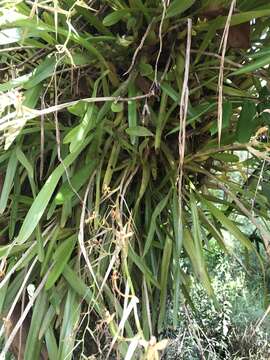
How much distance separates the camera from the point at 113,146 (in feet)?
1.52

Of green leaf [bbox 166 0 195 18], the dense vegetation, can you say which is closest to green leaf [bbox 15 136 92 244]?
the dense vegetation

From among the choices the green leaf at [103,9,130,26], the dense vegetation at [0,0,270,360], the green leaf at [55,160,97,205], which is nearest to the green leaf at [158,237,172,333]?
the dense vegetation at [0,0,270,360]

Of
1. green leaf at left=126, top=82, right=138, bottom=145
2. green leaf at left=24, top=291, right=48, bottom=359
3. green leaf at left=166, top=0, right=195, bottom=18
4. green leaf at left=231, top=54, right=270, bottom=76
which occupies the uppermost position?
green leaf at left=166, top=0, right=195, bottom=18

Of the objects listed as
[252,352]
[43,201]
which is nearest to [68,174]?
[43,201]

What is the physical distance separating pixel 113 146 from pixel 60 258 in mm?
115

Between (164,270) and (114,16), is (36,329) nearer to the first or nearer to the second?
(164,270)

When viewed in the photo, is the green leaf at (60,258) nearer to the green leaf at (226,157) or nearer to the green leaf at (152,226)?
the green leaf at (152,226)

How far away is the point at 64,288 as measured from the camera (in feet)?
1.53

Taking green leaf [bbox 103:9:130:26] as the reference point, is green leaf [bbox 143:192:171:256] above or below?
below

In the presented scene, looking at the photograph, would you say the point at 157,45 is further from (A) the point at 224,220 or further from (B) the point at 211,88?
(A) the point at 224,220

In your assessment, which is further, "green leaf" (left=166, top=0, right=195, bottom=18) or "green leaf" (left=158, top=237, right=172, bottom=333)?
"green leaf" (left=158, top=237, right=172, bottom=333)

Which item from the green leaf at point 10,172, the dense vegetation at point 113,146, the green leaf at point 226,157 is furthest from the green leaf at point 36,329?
the green leaf at point 226,157

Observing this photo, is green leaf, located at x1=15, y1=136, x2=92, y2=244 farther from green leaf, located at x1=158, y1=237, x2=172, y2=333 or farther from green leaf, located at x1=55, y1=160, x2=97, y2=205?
green leaf, located at x1=158, y1=237, x2=172, y2=333

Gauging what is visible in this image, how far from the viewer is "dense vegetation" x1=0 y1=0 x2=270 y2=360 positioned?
41 centimetres
